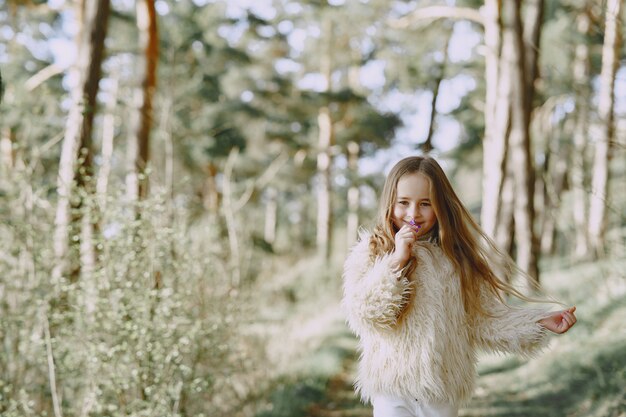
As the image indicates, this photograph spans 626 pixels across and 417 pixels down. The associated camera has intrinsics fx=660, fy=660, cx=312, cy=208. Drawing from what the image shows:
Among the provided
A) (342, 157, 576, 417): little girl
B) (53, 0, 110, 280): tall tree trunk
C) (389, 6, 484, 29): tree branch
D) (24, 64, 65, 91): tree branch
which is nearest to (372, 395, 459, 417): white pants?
(342, 157, 576, 417): little girl

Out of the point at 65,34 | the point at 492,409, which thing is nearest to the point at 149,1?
the point at 492,409

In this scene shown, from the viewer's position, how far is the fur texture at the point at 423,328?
2.63m

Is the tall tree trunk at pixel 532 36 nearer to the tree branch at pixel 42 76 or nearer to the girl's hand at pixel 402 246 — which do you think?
the tree branch at pixel 42 76

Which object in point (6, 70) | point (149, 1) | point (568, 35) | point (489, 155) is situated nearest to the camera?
point (149, 1)

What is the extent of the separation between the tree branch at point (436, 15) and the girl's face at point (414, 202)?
366 inches

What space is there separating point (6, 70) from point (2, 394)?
35.1 feet

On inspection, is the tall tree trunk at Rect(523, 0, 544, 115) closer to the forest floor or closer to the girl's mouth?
the forest floor

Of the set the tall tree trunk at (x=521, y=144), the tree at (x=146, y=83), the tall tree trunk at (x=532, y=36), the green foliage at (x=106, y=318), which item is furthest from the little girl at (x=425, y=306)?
the tall tree trunk at (x=532, y=36)

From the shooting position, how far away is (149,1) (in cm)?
887

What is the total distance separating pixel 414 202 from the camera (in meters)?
2.78

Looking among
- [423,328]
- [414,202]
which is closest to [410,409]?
[423,328]

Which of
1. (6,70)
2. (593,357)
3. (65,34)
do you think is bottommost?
(593,357)

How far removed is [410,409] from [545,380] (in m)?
4.47

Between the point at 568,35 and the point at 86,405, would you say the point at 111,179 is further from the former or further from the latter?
the point at 568,35
